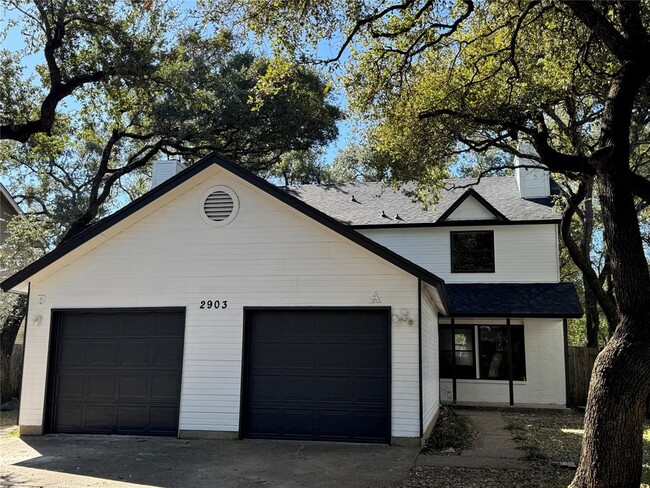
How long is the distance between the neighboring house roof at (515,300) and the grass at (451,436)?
3.69 metres

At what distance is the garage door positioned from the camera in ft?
33.3

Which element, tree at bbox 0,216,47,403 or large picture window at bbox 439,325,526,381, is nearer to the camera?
large picture window at bbox 439,325,526,381

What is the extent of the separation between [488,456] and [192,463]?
15.4 feet

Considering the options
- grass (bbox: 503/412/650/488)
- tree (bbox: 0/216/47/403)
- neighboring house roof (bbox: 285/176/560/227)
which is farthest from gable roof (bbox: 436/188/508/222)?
tree (bbox: 0/216/47/403)

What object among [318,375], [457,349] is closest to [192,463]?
[318,375]

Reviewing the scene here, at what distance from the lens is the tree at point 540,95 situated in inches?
241

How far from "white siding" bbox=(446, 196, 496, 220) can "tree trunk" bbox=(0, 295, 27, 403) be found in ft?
48.3

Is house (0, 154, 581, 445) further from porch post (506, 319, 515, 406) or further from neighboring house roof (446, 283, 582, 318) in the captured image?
porch post (506, 319, 515, 406)

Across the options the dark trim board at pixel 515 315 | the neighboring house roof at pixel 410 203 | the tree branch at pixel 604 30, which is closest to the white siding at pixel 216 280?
the tree branch at pixel 604 30

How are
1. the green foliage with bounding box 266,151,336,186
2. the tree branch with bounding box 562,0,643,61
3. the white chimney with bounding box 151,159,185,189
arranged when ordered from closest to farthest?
the tree branch with bounding box 562,0,643,61 → the white chimney with bounding box 151,159,185,189 → the green foliage with bounding box 266,151,336,186

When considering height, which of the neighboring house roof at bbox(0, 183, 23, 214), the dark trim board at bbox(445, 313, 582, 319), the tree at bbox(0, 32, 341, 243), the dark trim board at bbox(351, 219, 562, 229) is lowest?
the dark trim board at bbox(445, 313, 582, 319)

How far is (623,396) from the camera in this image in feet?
19.7

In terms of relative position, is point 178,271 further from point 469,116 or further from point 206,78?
point 206,78

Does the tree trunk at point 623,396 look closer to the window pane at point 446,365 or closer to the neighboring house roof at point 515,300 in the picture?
the neighboring house roof at point 515,300
